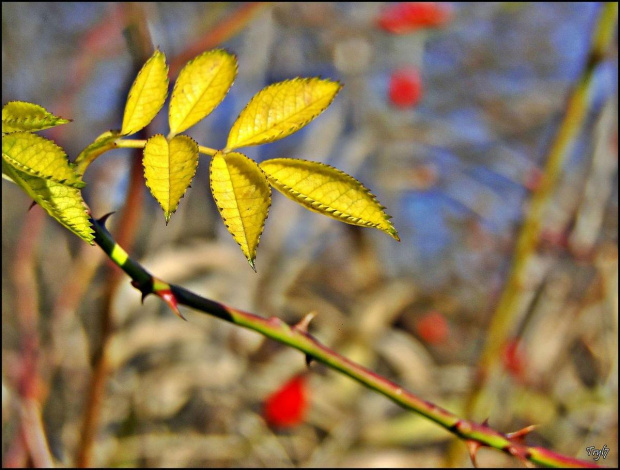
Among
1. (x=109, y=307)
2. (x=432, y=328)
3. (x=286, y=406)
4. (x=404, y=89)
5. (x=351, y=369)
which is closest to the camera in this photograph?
(x=351, y=369)

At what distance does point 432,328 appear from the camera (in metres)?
2.43

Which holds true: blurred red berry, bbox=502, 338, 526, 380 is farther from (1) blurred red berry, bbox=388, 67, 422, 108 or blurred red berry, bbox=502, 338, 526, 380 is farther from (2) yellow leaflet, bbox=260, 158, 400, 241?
(1) blurred red berry, bbox=388, 67, 422, 108

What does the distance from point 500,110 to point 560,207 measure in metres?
1.77

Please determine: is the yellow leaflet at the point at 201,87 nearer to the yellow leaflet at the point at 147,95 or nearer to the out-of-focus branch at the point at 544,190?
the yellow leaflet at the point at 147,95

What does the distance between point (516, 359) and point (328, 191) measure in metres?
1.55

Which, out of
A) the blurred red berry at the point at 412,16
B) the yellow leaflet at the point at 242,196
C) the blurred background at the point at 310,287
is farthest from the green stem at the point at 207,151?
the blurred red berry at the point at 412,16

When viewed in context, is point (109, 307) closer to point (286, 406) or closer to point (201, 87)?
point (201, 87)

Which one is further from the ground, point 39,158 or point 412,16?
point 39,158

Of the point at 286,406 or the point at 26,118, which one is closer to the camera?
the point at 26,118

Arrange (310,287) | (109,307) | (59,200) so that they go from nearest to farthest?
(59,200) < (109,307) < (310,287)

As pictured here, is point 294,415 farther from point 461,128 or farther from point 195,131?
point 461,128

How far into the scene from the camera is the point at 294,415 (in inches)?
67.6

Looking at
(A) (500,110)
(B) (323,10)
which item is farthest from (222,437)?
(A) (500,110)

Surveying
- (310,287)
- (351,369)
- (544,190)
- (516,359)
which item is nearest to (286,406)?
(516,359)
